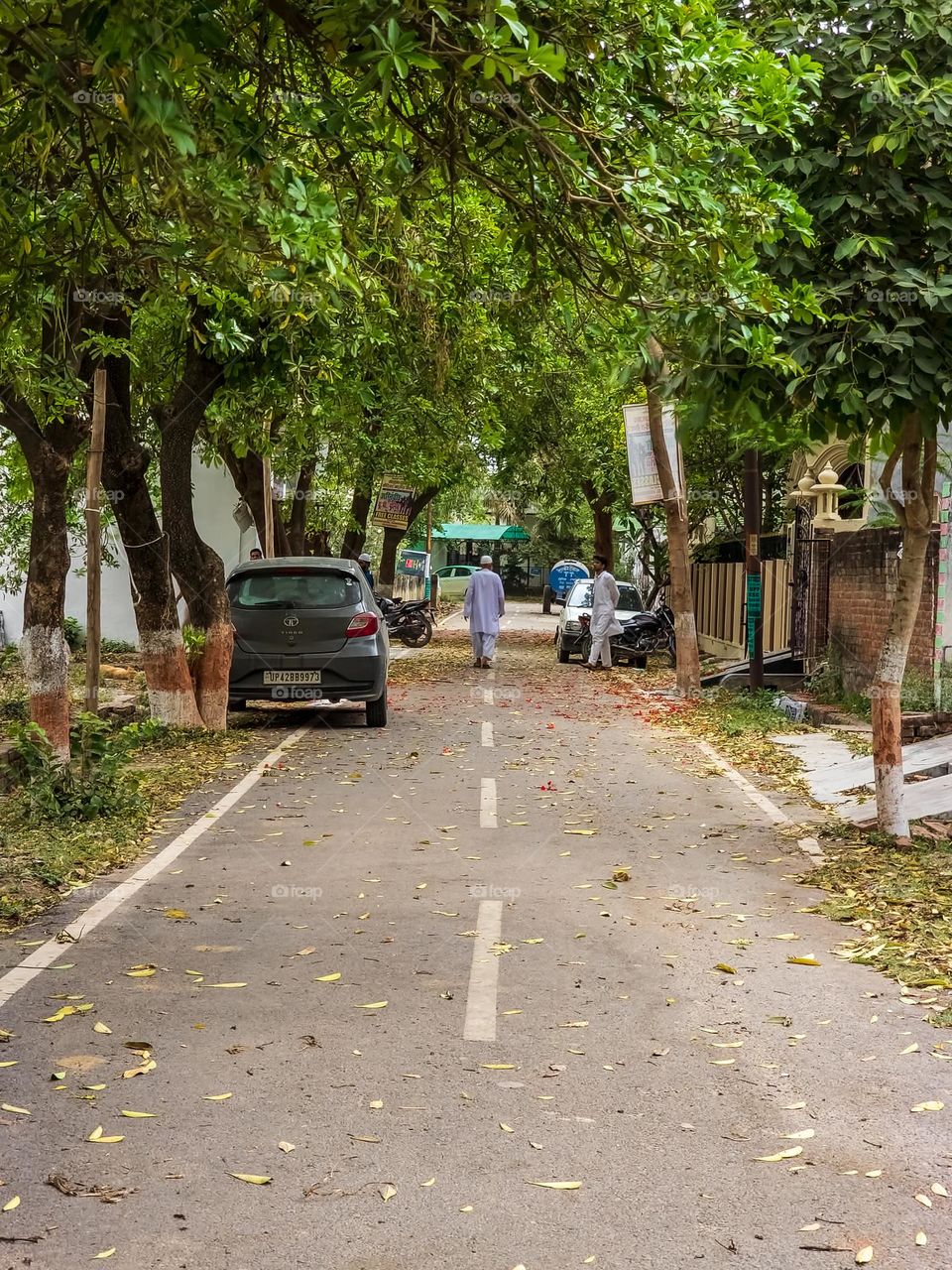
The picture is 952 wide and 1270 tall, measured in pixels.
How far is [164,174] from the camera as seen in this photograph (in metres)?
6.07

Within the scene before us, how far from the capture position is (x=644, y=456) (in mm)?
21016

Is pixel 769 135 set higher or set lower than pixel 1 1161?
higher

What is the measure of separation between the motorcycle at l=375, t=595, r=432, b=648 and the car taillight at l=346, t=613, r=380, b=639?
16.7 m

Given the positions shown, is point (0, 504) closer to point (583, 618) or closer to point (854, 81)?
point (583, 618)

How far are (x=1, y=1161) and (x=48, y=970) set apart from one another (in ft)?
7.08

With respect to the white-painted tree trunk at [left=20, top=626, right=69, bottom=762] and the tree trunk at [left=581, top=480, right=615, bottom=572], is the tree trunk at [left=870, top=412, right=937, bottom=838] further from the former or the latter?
the tree trunk at [left=581, top=480, right=615, bottom=572]

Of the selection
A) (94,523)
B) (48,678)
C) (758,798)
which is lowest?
(758,798)

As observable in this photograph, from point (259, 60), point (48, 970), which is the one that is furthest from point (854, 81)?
point (48, 970)

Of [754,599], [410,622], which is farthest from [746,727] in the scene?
[410,622]

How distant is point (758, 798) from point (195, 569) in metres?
6.62

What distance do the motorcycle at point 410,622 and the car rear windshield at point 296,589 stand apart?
53.2 ft

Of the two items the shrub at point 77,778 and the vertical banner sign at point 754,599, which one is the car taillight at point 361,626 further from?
the vertical banner sign at point 754,599

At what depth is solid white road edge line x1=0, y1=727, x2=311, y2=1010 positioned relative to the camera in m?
6.20

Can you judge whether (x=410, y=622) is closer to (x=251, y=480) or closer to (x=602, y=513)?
(x=602, y=513)
